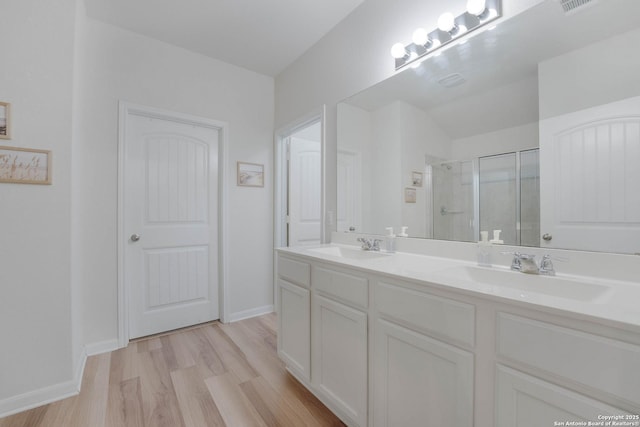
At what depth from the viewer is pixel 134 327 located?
243cm

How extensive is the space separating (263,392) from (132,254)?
66.0 inches

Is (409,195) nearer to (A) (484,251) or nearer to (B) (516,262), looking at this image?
(A) (484,251)

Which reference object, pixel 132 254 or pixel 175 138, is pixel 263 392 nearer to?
pixel 132 254

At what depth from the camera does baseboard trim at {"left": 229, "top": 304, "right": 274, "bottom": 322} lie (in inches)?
113

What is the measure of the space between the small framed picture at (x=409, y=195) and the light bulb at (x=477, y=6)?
3.10ft

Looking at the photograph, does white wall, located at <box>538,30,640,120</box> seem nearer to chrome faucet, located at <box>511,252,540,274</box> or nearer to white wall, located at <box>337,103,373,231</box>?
chrome faucet, located at <box>511,252,540,274</box>

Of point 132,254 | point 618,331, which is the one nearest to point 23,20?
point 132,254

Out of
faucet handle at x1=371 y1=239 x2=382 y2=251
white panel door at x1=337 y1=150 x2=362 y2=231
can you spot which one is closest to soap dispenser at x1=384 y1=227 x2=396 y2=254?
faucet handle at x1=371 y1=239 x2=382 y2=251

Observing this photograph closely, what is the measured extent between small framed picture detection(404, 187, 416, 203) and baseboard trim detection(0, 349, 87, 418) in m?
2.43

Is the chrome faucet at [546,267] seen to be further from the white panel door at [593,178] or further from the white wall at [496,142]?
the white wall at [496,142]

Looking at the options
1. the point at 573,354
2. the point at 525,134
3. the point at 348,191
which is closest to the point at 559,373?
the point at 573,354

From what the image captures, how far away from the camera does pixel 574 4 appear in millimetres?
1104

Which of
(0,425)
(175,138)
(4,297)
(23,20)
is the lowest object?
(0,425)

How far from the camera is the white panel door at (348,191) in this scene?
216 centimetres
